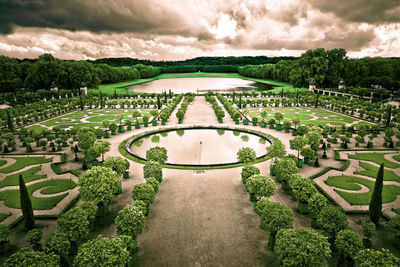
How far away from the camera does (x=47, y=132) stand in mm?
37688

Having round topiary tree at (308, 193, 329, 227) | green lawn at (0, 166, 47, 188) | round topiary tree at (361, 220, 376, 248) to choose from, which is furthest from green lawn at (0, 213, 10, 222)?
round topiary tree at (361, 220, 376, 248)

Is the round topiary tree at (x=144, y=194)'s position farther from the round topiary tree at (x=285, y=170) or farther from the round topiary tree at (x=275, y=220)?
the round topiary tree at (x=285, y=170)

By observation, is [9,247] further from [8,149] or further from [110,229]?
[8,149]

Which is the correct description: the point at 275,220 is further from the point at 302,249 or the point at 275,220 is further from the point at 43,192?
the point at 43,192

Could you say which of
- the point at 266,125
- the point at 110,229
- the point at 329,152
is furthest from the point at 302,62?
the point at 110,229

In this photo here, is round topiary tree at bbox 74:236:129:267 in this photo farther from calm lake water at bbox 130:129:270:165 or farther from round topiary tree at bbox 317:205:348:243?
calm lake water at bbox 130:129:270:165

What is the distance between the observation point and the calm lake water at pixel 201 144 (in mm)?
30719

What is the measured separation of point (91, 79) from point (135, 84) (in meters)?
55.9

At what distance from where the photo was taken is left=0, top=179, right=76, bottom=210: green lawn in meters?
20.8

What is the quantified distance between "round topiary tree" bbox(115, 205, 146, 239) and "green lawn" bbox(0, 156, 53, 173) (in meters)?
20.8

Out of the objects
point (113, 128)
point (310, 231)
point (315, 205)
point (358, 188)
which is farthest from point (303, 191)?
point (113, 128)

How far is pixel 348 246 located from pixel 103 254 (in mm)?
13226

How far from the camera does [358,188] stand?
22.9m

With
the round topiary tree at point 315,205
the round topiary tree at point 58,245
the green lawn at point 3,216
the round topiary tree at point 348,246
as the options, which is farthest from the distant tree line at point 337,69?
the green lawn at point 3,216
